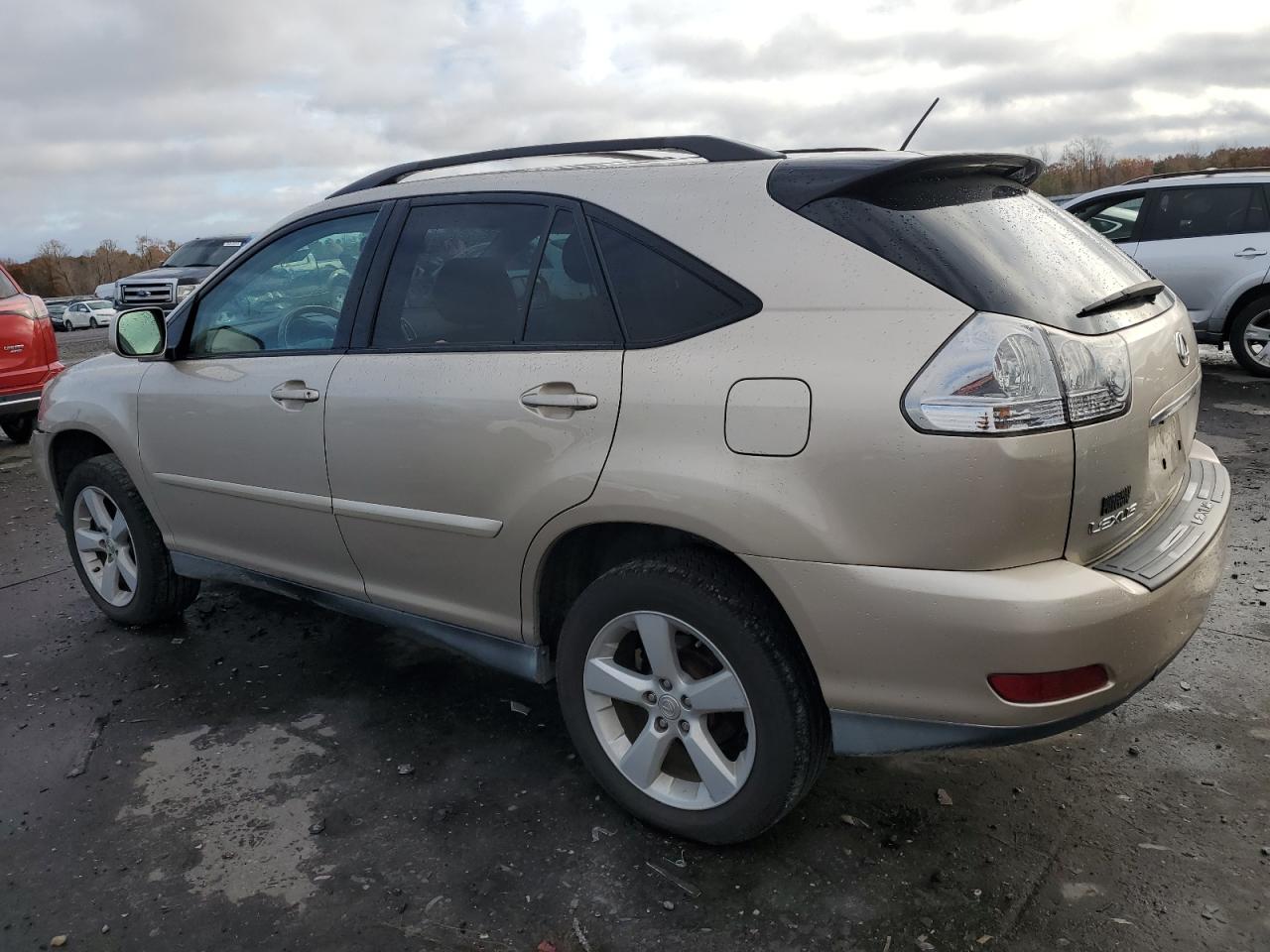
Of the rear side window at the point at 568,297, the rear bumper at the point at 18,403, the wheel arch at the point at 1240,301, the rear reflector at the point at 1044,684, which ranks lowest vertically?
the wheel arch at the point at 1240,301

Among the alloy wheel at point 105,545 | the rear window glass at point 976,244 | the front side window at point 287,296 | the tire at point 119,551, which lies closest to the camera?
the rear window glass at point 976,244

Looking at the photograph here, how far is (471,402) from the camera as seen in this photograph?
2.80m

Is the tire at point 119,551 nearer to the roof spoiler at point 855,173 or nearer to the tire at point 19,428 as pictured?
the roof spoiler at point 855,173

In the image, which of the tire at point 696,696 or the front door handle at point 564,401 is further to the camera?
the front door handle at point 564,401

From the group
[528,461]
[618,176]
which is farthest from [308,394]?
[618,176]

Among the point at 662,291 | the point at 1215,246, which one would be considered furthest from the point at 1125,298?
the point at 1215,246

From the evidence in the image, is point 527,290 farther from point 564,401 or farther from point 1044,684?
point 1044,684

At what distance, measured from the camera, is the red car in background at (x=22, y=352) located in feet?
27.3

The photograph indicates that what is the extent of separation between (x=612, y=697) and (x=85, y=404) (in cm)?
275

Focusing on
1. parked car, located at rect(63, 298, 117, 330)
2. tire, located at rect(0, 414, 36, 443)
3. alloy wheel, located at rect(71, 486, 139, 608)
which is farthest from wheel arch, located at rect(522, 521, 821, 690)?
parked car, located at rect(63, 298, 117, 330)

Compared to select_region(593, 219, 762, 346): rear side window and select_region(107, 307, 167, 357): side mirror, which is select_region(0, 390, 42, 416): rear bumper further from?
select_region(593, 219, 762, 346): rear side window

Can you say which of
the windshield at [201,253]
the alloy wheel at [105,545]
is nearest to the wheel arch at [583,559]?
the alloy wheel at [105,545]

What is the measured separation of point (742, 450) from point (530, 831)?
4.03 ft

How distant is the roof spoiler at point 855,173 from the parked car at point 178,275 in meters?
17.7
